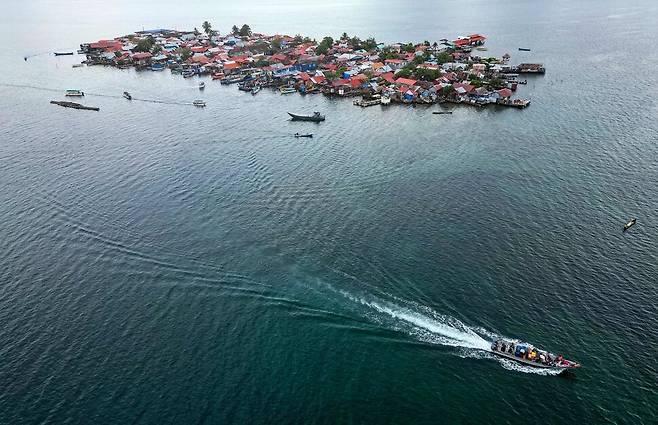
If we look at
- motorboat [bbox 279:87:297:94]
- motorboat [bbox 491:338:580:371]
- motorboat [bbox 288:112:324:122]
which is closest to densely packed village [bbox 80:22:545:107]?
motorboat [bbox 279:87:297:94]

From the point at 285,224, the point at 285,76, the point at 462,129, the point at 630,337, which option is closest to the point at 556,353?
the point at 630,337

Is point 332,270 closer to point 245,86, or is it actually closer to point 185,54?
point 245,86

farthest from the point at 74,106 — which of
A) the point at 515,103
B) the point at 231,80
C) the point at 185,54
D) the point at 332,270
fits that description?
the point at 515,103

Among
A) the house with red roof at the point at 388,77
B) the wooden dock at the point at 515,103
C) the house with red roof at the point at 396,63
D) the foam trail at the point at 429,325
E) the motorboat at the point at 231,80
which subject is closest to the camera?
the foam trail at the point at 429,325

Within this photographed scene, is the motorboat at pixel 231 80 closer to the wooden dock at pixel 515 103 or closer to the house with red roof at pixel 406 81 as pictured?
the house with red roof at pixel 406 81

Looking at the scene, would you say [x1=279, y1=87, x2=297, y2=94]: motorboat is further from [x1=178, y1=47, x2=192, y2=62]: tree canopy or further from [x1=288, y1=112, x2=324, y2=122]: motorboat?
[x1=178, y1=47, x2=192, y2=62]: tree canopy

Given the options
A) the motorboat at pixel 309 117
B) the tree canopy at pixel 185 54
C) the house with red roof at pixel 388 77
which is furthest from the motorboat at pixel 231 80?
the house with red roof at pixel 388 77
